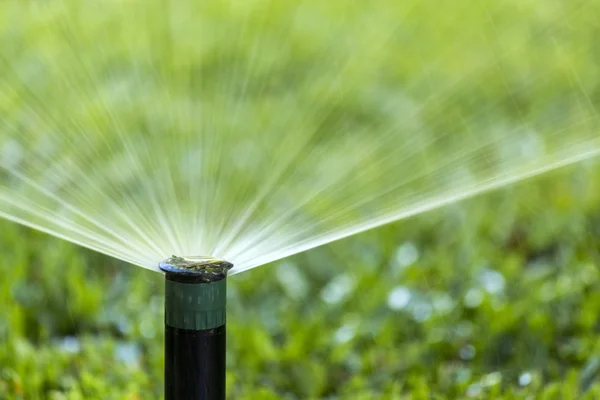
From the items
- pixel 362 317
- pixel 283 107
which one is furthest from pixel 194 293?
pixel 283 107

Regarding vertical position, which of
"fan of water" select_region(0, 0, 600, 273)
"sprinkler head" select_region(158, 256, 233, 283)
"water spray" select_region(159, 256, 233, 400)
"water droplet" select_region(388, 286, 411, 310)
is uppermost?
"fan of water" select_region(0, 0, 600, 273)

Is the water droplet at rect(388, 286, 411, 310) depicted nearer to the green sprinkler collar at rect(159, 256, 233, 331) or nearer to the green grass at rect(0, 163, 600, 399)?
the green grass at rect(0, 163, 600, 399)

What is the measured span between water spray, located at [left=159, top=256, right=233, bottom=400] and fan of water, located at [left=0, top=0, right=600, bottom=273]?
757mm

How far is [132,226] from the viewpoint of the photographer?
1.74 meters

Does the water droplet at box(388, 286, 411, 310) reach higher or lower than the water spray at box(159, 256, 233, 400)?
higher

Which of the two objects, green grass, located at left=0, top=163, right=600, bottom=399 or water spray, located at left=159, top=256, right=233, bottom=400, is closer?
water spray, located at left=159, top=256, right=233, bottom=400

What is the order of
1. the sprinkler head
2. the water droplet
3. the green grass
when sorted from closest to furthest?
the sprinkler head → the green grass → the water droplet

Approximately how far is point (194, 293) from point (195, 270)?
0.03 m

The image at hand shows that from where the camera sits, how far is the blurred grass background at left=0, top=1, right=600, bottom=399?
1891 millimetres

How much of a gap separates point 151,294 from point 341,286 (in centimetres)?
49

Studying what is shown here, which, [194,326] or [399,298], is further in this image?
[399,298]

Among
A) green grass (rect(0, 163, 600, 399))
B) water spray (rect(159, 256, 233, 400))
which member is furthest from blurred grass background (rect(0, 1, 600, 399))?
water spray (rect(159, 256, 233, 400))

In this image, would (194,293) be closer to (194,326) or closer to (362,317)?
(194,326)

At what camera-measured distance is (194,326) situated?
3.76 feet
